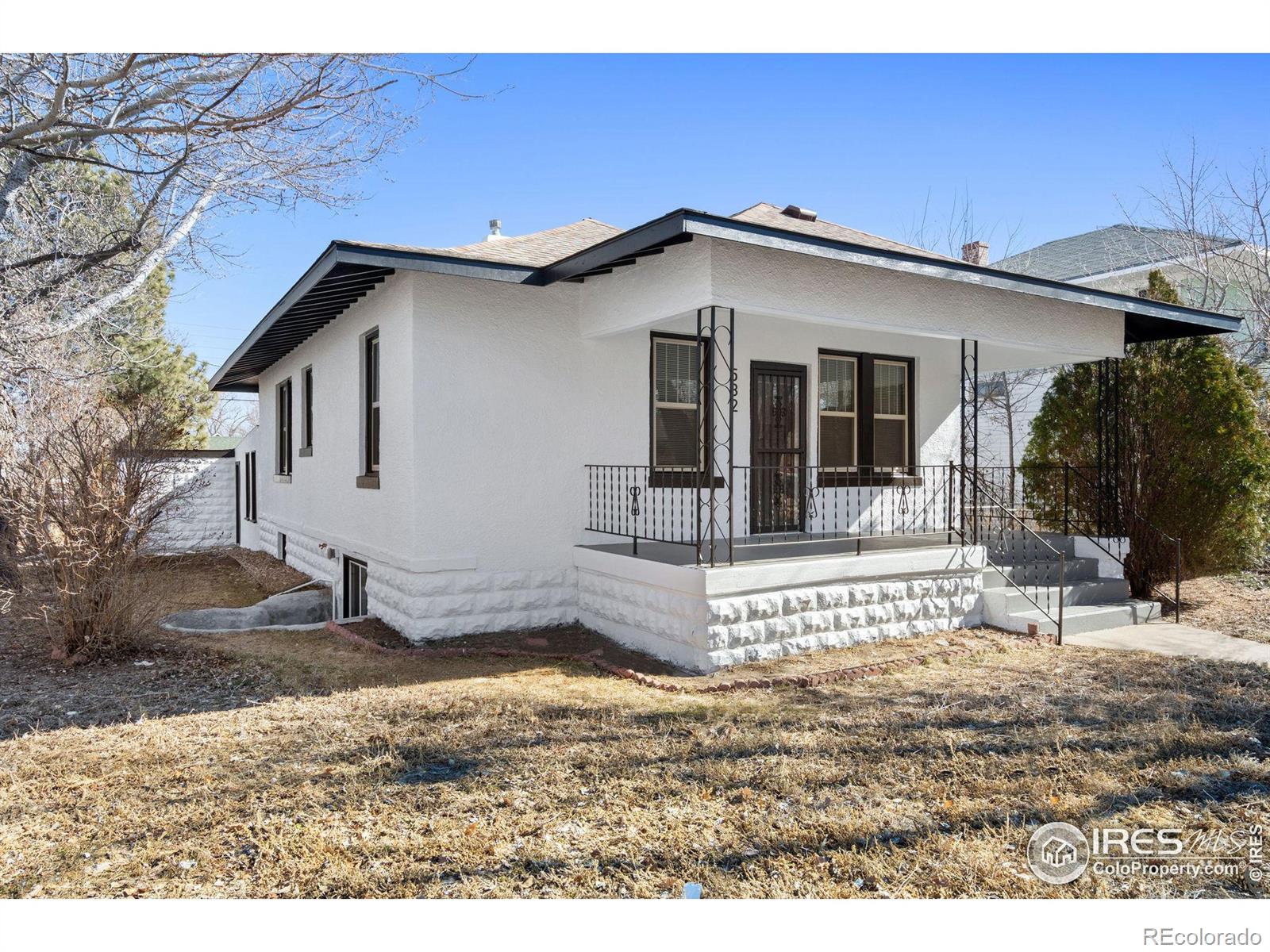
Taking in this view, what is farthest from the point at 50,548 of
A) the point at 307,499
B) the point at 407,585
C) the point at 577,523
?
the point at 307,499

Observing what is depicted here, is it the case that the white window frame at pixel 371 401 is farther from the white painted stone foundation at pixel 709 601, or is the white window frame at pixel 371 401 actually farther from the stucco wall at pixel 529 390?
the white painted stone foundation at pixel 709 601

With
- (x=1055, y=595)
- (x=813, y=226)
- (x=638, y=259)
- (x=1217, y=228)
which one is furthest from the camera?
(x=1217, y=228)

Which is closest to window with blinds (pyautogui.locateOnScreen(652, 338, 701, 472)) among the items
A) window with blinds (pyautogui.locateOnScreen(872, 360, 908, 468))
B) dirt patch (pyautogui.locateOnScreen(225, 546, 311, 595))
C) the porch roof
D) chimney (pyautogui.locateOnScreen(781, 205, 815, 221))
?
the porch roof

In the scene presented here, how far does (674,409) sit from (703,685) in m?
3.47

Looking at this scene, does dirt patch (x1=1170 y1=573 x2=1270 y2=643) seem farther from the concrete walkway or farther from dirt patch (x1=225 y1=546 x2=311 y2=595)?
dirt patch (x1=225 y1=546 x2=311 y2=595)

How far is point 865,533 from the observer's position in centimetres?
987

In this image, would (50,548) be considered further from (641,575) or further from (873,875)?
(873,875)

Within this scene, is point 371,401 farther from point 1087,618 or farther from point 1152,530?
point 1152,530

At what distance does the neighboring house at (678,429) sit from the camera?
22.7ft

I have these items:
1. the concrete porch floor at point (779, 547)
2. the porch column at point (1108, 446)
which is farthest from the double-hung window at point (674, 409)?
the porch column at point (1108, 446)

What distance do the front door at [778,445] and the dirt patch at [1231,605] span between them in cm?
443

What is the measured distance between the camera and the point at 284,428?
1439cm

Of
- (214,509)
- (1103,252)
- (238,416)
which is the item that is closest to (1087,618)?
(1103,252)

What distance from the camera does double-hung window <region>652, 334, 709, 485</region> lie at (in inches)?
343
